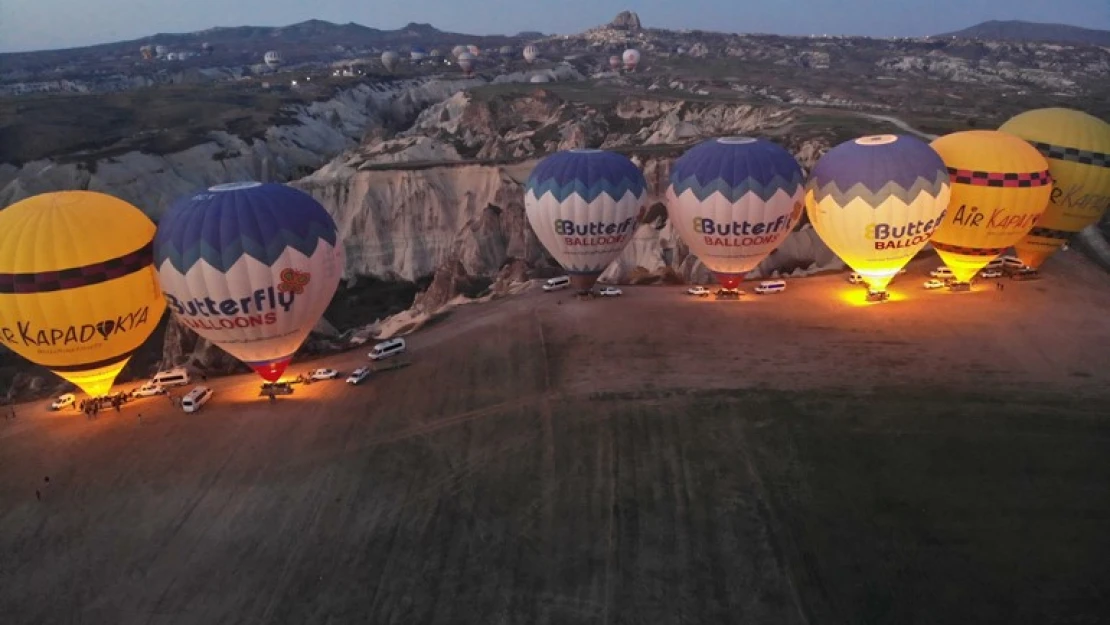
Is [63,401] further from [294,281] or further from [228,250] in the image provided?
[294,281]

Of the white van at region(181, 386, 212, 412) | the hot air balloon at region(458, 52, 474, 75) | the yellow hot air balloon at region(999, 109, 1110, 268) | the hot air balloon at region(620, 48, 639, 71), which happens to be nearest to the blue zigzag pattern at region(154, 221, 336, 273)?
the white van at region(181, 386, 212, 412)

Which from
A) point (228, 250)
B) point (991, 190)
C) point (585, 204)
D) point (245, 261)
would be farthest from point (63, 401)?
point (991, 190)

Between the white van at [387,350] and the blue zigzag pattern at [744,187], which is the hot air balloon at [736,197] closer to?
the blue zigzag pattern at [744,187]

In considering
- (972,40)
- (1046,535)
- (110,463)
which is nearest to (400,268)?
(110,463)

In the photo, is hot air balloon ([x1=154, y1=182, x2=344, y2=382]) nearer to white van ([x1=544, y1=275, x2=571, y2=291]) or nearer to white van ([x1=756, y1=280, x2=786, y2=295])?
white van ([x1=544, y1=275, x2=571, y2=291])

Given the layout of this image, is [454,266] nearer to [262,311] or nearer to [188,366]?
[188,366]

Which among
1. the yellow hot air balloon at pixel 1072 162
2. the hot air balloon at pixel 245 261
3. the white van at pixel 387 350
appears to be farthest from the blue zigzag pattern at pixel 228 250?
the yellow hot air balloon at pixel 1072 162
